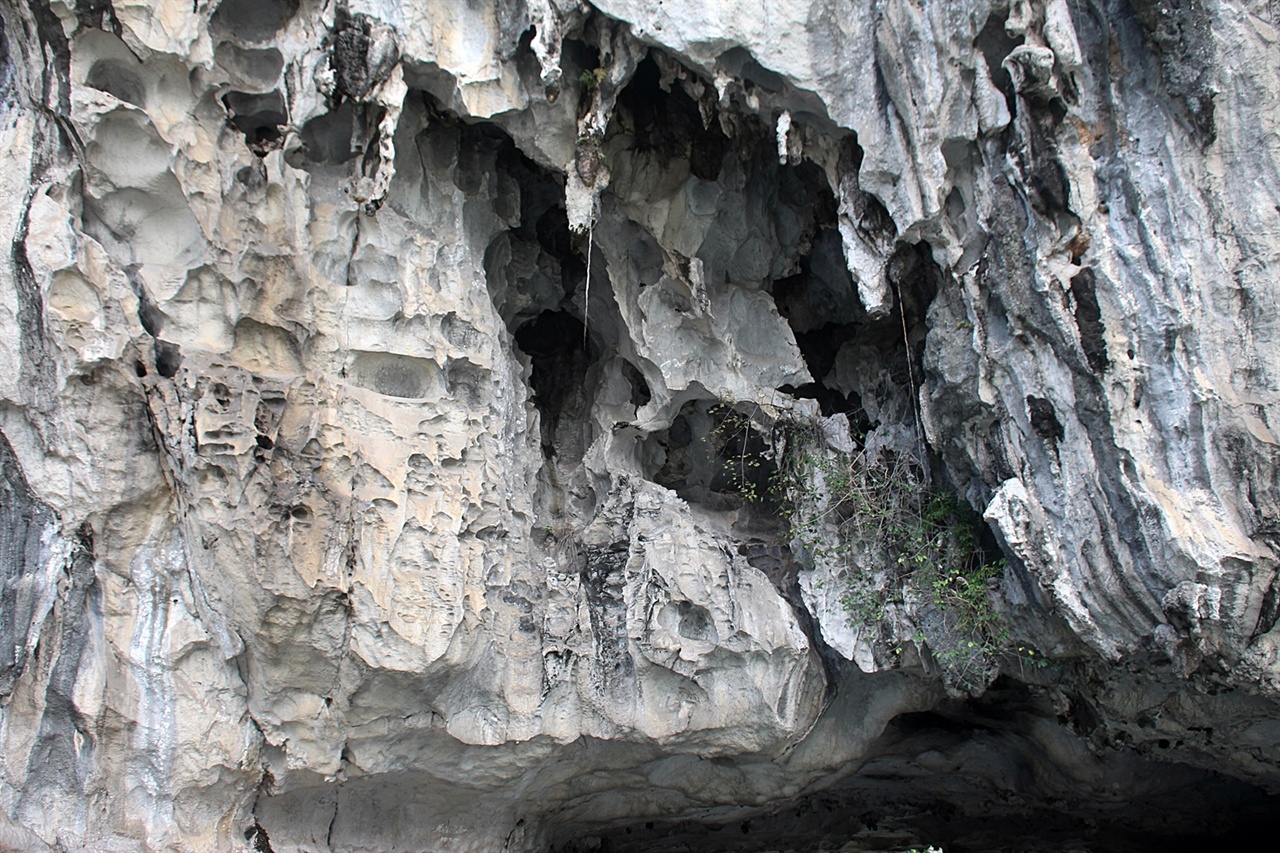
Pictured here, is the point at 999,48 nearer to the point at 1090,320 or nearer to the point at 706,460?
the point at 1090,320

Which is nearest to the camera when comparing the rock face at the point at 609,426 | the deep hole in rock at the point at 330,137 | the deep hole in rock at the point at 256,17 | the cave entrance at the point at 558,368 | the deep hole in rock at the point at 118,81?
the rock face at the point at 609,426

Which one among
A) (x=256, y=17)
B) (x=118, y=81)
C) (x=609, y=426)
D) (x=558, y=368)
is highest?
(x=256, y=17)

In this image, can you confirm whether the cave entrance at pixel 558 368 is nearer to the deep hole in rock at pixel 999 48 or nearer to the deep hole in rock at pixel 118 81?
the deep hole in rock at pixel 118 81

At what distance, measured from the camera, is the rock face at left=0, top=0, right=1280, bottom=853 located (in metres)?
4.95

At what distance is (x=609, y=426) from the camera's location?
7133mm

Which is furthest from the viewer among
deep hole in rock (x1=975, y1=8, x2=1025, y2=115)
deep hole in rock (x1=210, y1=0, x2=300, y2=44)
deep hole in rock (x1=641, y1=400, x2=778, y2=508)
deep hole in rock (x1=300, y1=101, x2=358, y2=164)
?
deep hole in rock (x1=641, y1=400, x2=778, y2=508)

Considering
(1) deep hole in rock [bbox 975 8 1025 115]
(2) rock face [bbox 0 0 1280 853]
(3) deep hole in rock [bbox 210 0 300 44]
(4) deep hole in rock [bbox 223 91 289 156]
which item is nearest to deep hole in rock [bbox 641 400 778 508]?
(2) rock face [bbox 0 0 1280 853]

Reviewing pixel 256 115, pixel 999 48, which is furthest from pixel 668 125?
pixel 256 115

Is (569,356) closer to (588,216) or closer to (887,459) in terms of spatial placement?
(588,216)

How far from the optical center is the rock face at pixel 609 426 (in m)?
4.95

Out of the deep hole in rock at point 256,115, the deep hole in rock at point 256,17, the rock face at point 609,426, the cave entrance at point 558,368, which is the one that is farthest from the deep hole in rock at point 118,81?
the cave entrance at point 558,368

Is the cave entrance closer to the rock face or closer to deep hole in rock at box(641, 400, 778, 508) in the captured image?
the rock face

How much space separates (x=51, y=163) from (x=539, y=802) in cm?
526

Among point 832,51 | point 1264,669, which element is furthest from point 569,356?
point 1264,669
